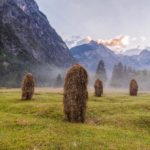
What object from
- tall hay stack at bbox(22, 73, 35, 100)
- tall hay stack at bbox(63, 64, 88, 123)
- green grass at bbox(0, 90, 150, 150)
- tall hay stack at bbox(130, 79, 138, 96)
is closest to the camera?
green grass at bbox(0, 90, 150, 150)

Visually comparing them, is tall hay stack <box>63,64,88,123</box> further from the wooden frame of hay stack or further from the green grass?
the wooden frame of hay stack

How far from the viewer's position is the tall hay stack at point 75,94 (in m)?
39.9

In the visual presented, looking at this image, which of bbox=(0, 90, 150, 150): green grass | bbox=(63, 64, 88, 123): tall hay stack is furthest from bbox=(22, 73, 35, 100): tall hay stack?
bbox=(63, 64, 88, 123): tall hay stack

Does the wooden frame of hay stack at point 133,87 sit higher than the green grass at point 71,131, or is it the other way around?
the wooden frame of hay stack at point 133,87

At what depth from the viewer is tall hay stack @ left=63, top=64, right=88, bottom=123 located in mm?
39906

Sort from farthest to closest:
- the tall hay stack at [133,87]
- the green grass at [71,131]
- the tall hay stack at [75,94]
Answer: the tall hay stack at [133,87], the tall hay stack at [75,94], the green grass at [71,131]

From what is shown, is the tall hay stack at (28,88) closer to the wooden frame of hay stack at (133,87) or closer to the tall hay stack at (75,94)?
the tall hay stack at (75,94)

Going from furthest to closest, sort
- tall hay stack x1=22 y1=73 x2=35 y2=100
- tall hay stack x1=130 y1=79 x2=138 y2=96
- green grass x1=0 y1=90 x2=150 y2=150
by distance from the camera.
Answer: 1. tall hay stack x1=130 y1=79 x2=138 y2=96
2. tall hay stack x1=22 y1=73 x2=35 y2=100
3. green grass x1=0 y1=90 x2=150 y2=150

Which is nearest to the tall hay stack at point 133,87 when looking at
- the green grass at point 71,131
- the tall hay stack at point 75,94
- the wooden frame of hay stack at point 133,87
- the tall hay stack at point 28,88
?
the wooden frame of hay stack at point 133,87

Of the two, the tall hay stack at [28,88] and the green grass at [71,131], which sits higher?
the tall hay stack at [28,88]

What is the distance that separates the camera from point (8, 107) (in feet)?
164

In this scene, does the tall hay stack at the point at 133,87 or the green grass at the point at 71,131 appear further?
the tall hay stack at the point at 133,87

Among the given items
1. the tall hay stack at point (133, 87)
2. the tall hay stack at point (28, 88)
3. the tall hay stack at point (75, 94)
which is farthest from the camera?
→ the tall hay stack at point (133, 87)

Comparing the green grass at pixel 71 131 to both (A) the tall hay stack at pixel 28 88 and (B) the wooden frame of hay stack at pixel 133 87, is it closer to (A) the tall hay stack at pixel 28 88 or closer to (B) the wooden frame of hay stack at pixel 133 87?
(A) the tall hay stack at pixel 28 88
